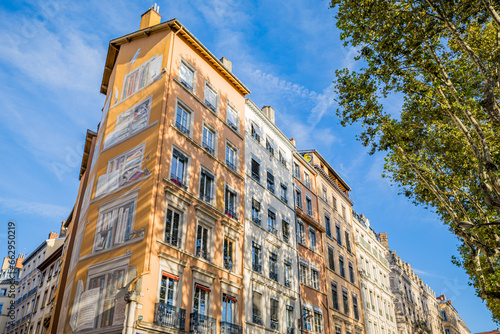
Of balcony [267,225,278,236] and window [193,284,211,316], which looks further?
balcony [267,225,278,236]

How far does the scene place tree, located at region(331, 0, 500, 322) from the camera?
14.9 meters

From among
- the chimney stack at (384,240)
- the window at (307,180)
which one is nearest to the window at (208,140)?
the window at (307,180)

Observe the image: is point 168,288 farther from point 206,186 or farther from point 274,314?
point 274,314

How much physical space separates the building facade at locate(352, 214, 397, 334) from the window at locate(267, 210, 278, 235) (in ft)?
48.1

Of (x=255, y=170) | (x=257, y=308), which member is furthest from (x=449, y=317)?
(x=257, y=308)

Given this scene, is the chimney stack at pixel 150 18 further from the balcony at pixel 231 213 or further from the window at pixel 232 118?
the balcony at pixel 231 213

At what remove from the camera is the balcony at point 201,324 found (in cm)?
1730

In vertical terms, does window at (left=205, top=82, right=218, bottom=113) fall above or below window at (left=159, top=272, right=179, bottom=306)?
above

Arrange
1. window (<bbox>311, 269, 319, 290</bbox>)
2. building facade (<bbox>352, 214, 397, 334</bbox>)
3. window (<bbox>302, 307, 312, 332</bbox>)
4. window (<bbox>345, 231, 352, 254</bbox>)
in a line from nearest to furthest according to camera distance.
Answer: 1. window (<bbox>302, 307, 312, 332</bbox>)
2. window (<bbox>311, 269, 319, 290</bbox>)
3. window (<bbox>345, 231, 352, 254</bbox>)
4. building facade (<bbox>352, 214, 397, 334</bbox>)

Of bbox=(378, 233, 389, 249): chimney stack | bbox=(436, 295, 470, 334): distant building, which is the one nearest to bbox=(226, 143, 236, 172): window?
bbox=(378, 233, 389, 249): chimney stack

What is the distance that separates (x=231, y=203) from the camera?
23141mm

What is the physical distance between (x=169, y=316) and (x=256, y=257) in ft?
27.4

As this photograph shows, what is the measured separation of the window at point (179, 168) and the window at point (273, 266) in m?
8.41

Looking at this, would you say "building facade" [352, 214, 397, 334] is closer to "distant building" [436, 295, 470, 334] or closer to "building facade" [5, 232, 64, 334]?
"building facade" [5, 232, 64, 334]
